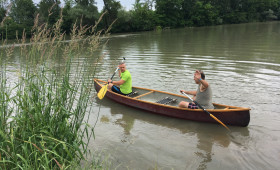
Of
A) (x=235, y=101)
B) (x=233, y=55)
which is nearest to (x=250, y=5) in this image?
(x=233, y=55)

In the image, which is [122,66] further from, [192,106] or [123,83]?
[192,106]

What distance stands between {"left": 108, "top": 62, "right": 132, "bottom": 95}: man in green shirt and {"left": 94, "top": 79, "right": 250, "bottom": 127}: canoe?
25cm

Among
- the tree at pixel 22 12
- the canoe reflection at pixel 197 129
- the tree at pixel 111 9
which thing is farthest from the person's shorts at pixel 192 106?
the tree at pixel 22 12

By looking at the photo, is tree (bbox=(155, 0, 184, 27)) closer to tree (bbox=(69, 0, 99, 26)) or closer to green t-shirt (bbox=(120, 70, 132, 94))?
tree (bbox=(69, 0, 99, 26))

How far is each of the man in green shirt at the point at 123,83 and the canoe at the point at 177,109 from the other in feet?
0.81

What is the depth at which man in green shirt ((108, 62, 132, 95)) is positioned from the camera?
7.21m

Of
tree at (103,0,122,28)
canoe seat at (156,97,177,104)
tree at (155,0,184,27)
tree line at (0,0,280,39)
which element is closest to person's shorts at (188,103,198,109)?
canoe seat at (156,97,177,104)

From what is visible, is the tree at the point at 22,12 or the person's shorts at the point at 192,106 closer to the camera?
the person's shorts at the point at 192,106

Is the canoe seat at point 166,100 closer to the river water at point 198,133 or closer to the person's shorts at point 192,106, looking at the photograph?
the river water at point 198,133

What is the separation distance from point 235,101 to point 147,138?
3304 millimetres

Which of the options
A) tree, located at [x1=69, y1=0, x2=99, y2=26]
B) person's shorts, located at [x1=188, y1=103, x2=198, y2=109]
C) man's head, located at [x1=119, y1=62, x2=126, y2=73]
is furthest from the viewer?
tree, located at [x1=69, y1=0, x2=99, y2=26]

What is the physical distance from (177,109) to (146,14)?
40.6m

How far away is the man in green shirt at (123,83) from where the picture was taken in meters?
7.21

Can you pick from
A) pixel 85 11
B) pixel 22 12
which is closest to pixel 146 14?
pixel 85 11
